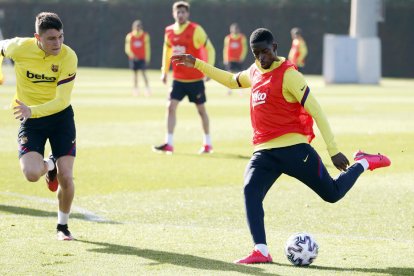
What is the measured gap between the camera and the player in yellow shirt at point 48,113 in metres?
9.26

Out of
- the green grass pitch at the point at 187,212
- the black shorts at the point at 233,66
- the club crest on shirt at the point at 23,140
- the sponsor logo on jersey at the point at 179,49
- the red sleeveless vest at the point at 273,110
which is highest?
the red sleeveless vest at the point at 273,110

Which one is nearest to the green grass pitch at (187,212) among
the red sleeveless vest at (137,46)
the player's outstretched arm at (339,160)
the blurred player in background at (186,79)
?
the blurred player in background at (186,79)

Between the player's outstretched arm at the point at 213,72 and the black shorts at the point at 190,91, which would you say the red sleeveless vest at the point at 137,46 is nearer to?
the black shorts at the point at 190,91

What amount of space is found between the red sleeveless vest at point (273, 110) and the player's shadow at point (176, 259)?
43.5 inches

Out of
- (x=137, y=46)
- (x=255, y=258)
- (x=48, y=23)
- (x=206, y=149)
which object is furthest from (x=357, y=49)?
(x=255, y=258)

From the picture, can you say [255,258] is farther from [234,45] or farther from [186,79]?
[234,45]

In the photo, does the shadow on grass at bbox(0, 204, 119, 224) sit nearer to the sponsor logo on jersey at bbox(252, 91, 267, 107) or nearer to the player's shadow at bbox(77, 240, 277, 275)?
the player's shadow at bbox(77, 240, 277, 275)

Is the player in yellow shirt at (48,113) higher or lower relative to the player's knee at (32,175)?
higher

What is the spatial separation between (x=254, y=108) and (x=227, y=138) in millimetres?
11347

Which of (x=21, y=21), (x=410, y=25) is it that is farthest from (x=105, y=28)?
(x=410, y=25)

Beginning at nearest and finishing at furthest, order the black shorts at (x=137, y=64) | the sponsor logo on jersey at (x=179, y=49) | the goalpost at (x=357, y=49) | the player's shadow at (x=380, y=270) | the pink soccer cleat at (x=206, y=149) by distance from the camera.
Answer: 1. the player's shadow at (x=380, y=270)
2. the pink soccer cleat at (x=206, y=149)
3. the sponsor logo on jersey at (x=179, y=49)
4. the black shorts at (x=137, y=64)
5. the goalpost at (x=357, y=49)

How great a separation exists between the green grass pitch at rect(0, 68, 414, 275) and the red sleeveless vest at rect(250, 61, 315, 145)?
1093mm

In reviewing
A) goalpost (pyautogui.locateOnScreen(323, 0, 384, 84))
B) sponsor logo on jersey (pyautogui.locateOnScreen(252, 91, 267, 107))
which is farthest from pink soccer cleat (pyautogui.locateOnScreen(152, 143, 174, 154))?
goalpost (pyautogui.locateOnScreen(323, 0, 384, 84))

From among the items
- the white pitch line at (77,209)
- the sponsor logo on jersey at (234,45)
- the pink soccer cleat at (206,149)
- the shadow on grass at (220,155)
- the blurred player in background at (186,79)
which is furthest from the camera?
the sponsor logo on jersey at (234,45)
